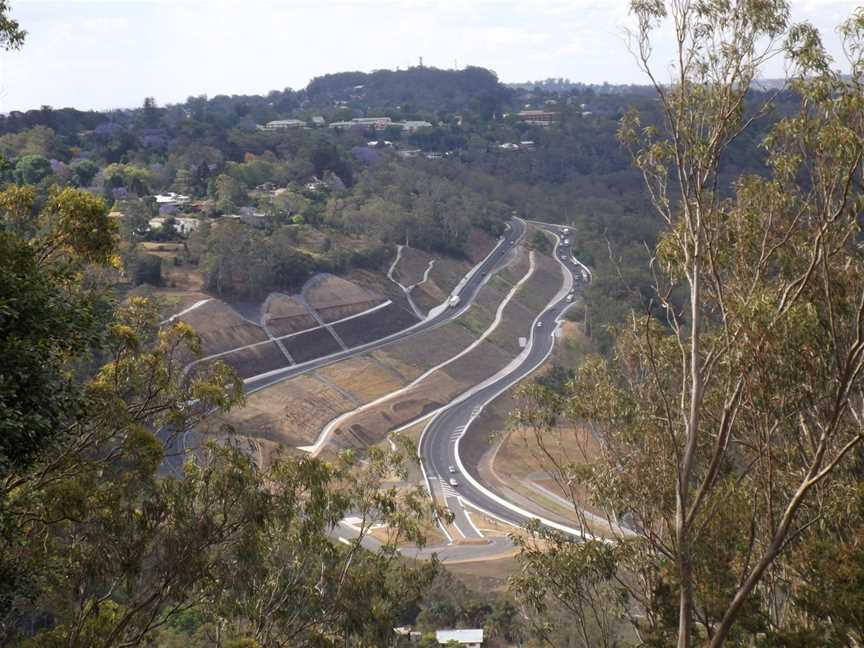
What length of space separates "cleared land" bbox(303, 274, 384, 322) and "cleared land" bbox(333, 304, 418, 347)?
2.34 feet

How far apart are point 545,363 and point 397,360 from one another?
32.0 ft

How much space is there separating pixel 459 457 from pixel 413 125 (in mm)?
90552

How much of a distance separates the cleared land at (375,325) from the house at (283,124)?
60422mm

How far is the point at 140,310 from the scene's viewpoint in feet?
39.2

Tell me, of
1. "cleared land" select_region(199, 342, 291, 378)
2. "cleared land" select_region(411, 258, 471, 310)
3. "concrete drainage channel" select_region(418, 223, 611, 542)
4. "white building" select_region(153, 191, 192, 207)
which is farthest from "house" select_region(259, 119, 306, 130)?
"cleared land" select_region(199, 342, 291, 378)

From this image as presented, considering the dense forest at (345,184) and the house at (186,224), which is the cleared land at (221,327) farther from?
the house at (186,224)

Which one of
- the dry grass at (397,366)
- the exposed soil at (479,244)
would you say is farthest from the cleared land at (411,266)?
the dry grass at (397,366)

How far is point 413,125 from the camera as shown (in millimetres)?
126250

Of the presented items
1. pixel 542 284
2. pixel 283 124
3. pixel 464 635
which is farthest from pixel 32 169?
pixel 283 124

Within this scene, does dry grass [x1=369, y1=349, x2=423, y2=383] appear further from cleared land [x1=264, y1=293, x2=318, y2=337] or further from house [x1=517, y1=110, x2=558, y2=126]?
house [x1=517, y1=110, x2=558, y2=126]

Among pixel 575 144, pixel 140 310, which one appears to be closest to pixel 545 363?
pixel 140 310

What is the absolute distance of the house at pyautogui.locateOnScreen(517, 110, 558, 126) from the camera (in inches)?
5207

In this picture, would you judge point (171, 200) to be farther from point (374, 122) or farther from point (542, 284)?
point (374, 122)

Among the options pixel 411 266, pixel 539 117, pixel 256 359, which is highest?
pixel 539 117
